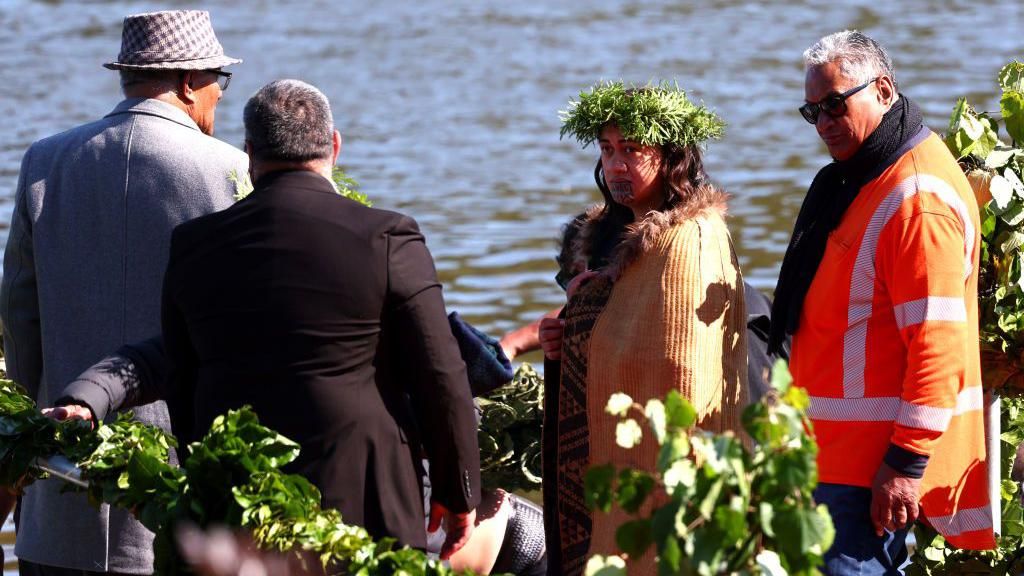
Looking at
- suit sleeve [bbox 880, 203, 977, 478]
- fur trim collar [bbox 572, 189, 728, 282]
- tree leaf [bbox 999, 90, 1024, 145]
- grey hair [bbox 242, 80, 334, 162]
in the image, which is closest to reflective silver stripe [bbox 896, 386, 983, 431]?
suit sleeve [bbox 880, 203, 977, 478]

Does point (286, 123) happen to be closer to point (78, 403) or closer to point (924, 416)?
point (78, 403)

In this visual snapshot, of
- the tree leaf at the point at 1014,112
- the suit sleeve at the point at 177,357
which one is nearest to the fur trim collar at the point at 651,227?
the tree leaf at the point at 1014,112

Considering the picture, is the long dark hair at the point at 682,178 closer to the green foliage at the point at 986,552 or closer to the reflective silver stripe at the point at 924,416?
the reflective silver stripe at the point at 924,416

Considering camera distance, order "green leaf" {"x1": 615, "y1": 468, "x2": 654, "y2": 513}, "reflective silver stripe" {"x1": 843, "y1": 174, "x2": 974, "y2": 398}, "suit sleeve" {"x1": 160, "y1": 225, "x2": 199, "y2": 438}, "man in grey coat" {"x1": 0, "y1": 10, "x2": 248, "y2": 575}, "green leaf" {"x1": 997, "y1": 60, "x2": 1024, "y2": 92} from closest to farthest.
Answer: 1. "green leaf" {"x1": 615, "y1": 468, "x2": 654, "y2": 513}
2. "suit sleeve" {"x1": 160, "y1": 225, "x2": 199, "y2": 438}
3. "reflective silver stripe" {"x1": 843, "y1": 174, "x2": 974, "y2": 398}
4. "man in grey coat" {"x1": 0, "y1": 10, "x2": 248, "y2": 575}
5. "green leaf" {"x1": 997, "y1": 60, "x2": 1024, "y2": 92}

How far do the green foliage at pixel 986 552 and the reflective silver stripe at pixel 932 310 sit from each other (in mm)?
1117

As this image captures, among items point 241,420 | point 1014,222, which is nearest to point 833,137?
point 1014,222

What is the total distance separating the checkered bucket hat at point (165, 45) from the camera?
15.0 feet

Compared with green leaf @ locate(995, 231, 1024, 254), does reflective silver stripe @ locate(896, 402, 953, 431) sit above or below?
below

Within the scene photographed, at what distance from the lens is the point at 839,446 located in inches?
159

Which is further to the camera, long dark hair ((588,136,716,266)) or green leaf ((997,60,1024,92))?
green leaf ((997,60,1024,92))

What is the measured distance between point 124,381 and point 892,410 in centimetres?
185

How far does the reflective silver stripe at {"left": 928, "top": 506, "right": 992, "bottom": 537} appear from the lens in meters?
4.10

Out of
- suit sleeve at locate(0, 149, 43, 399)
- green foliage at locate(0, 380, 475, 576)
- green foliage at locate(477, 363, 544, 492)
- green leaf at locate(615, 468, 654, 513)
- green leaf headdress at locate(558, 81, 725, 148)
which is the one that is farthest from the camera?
green foliage at locate(477, 363, 544, 492)

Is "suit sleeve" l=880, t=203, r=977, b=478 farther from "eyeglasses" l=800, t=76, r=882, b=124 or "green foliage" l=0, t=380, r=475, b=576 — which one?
"green foliage" l=0, t=380, r=475, b=576
